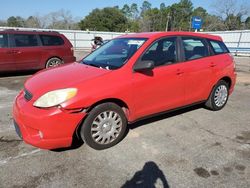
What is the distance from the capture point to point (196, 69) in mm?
4684

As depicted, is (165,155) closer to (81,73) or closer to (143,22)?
(81,73)

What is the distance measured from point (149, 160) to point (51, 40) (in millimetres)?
8014

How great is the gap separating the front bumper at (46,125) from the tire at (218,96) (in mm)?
3081

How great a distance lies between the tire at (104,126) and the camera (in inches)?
137

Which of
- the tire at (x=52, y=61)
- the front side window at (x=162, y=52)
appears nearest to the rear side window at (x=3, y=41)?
the tire at (x=52, y=61)

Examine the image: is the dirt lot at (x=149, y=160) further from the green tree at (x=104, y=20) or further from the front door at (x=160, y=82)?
the green tree at (x=104, y=20)

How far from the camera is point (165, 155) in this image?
357 centimetres

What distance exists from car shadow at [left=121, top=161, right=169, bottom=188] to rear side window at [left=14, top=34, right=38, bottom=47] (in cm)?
787

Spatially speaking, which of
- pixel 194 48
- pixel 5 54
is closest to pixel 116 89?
pixel 194 48

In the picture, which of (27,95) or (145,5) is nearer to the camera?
(27,95)

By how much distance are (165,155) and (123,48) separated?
195 cm

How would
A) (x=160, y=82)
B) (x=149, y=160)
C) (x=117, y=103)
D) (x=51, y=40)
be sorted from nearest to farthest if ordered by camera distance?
(x=149, y=160), (x=117, y=103), (x=160, y=82), (x=51, y=40)

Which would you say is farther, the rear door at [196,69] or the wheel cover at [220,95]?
the wheel cover at [220,95]

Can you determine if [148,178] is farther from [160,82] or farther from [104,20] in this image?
[104,20]
